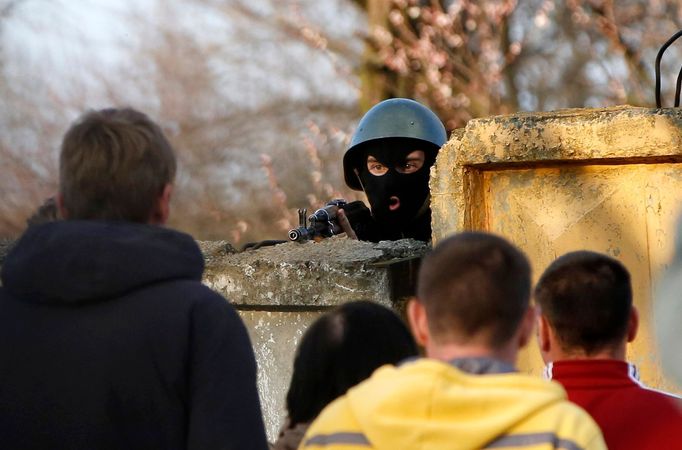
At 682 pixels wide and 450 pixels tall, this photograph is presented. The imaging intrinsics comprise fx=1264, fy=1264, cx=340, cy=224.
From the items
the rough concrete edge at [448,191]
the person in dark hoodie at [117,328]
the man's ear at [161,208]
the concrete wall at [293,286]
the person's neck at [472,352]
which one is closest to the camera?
the person's neck at [472,352]

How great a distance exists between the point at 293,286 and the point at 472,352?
7.83 feet

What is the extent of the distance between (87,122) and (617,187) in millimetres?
2026

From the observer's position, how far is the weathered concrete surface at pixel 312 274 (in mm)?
4434

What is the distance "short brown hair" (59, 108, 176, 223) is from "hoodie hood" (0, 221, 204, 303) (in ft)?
0.12

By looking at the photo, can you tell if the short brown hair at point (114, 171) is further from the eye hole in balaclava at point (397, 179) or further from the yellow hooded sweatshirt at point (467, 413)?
the eye hole in balaclava at point (397, 179)

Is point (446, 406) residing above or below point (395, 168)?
below

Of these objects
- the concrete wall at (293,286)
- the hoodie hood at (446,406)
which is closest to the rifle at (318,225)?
the concrete wall at (293,286)

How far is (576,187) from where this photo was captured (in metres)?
4.10

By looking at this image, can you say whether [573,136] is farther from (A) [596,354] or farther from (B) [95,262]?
(B) [95,262]

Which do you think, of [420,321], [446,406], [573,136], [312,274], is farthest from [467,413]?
[312,274]

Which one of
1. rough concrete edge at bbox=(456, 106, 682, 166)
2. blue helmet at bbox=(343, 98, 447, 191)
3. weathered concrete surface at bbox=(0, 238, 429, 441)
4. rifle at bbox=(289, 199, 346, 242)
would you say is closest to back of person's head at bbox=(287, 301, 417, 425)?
rough concrete edge at bbox=(456, 106, 682, 166)

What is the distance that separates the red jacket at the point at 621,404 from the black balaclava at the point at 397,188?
2545mm

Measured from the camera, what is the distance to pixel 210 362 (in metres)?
2.43

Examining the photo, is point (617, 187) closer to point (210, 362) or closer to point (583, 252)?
point (583, 252)
